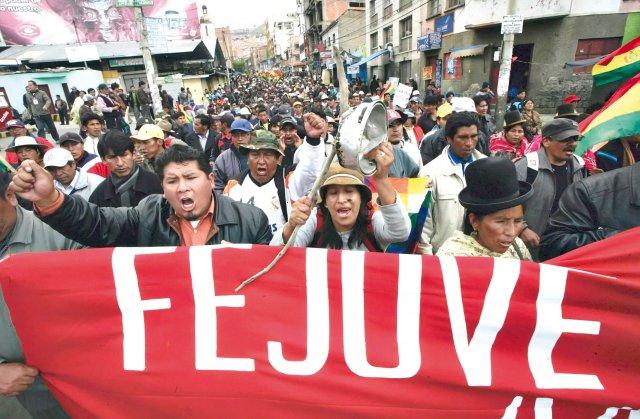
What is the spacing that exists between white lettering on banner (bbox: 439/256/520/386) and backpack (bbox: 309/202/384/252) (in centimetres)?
64

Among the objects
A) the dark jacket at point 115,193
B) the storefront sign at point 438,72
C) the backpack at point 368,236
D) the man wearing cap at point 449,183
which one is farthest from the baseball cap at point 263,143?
the storefront sign at point 438,72

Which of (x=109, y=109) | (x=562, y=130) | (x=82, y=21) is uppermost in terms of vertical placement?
(x=82, y=21)

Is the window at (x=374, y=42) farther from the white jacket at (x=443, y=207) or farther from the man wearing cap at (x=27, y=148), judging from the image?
the white jacket at (x=443, y=207)

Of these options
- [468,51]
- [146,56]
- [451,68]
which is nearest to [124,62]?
[146,56]

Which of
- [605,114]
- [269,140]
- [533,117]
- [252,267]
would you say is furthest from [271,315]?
[533,117]

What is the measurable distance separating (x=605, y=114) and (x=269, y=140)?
8.05 ft

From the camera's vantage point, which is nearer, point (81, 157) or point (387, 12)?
point (81, 157)

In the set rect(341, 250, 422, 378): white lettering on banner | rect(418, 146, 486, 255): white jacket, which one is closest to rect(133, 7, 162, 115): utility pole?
rect(418, 146, 486, 255): white jacket

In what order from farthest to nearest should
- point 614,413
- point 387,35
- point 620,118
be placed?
point 387,35 < point 620,118 < point 614,413

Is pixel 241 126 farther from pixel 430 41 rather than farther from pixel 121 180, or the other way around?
pixel 430 41

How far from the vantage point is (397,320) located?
64.9 inches

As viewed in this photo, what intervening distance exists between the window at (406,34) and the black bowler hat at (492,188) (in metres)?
25.6

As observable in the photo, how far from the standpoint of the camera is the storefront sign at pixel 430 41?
20.0m

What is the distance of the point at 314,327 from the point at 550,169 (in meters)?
2.44
